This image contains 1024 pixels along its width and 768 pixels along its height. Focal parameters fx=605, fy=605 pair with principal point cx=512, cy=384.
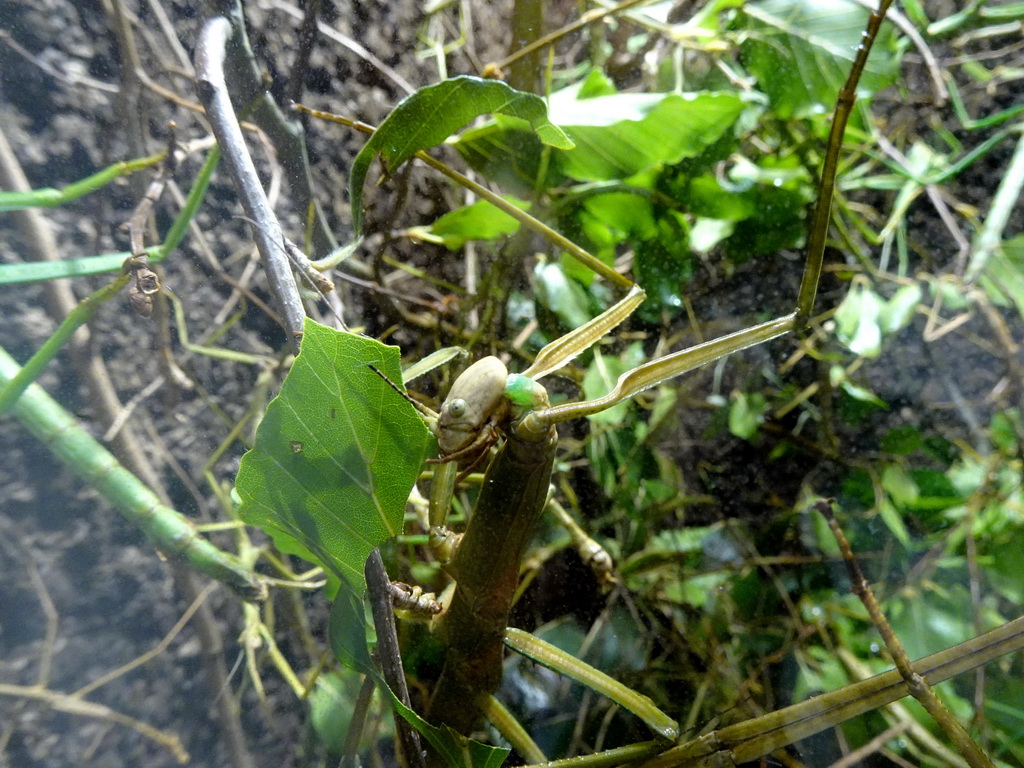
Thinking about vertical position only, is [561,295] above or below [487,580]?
above

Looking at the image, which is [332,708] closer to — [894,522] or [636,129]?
[636,129]

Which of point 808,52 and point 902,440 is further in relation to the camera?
point 902,440

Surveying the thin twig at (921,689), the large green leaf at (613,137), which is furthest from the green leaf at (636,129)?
the thin twig at (921,689)

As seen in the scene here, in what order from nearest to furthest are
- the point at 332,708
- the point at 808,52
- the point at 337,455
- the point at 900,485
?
the point at 337,455 → the point at 332,708 → the point at 808,52 → the point at 900,485

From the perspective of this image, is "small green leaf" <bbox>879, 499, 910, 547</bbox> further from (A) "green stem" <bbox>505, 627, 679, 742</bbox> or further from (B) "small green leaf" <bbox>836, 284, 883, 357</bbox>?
(A) "green stem" <bbox>505, 627, 679, 742</bbox>

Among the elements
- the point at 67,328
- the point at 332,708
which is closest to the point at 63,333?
the point at 67,328

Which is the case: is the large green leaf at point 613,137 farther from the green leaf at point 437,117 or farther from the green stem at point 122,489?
the green stem at point 122,489

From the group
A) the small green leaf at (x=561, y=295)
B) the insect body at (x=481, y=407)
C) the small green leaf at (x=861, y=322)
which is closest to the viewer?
the insect body at (x=481, y=407)
